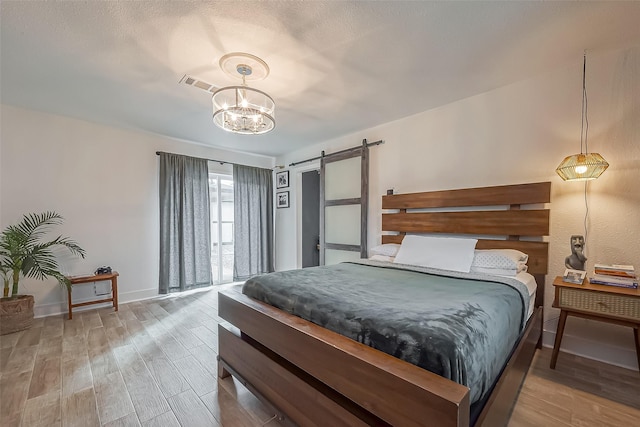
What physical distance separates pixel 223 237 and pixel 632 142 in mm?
5171

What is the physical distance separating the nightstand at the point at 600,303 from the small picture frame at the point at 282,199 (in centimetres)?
411

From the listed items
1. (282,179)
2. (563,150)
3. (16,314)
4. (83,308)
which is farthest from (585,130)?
(83,308)

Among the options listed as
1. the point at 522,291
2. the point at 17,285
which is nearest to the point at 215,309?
the point at 17,285

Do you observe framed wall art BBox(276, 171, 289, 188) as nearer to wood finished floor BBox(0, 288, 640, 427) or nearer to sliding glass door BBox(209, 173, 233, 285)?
sliding glass door BBox(209, 173, 233, 285)

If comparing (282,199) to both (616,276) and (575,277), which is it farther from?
(616,276)

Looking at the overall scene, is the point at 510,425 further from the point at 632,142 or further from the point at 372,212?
the point at 372,212

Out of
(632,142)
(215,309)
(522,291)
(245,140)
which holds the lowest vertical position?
(215,309)

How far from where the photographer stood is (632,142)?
206 centimetres

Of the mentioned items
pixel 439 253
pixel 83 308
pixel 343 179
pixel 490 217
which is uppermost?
pixel 343 179

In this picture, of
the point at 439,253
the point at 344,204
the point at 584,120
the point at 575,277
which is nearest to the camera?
the point at 575,277

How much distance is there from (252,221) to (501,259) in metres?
4.00

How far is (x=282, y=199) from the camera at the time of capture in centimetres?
530

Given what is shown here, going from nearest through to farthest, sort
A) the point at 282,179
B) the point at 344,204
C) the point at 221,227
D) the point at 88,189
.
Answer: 1. the point at 88,189
2. the point at 344,204
3. the point at 221,227
4. the point at 282,179

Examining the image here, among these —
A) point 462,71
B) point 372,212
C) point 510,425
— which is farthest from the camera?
point 372,212
